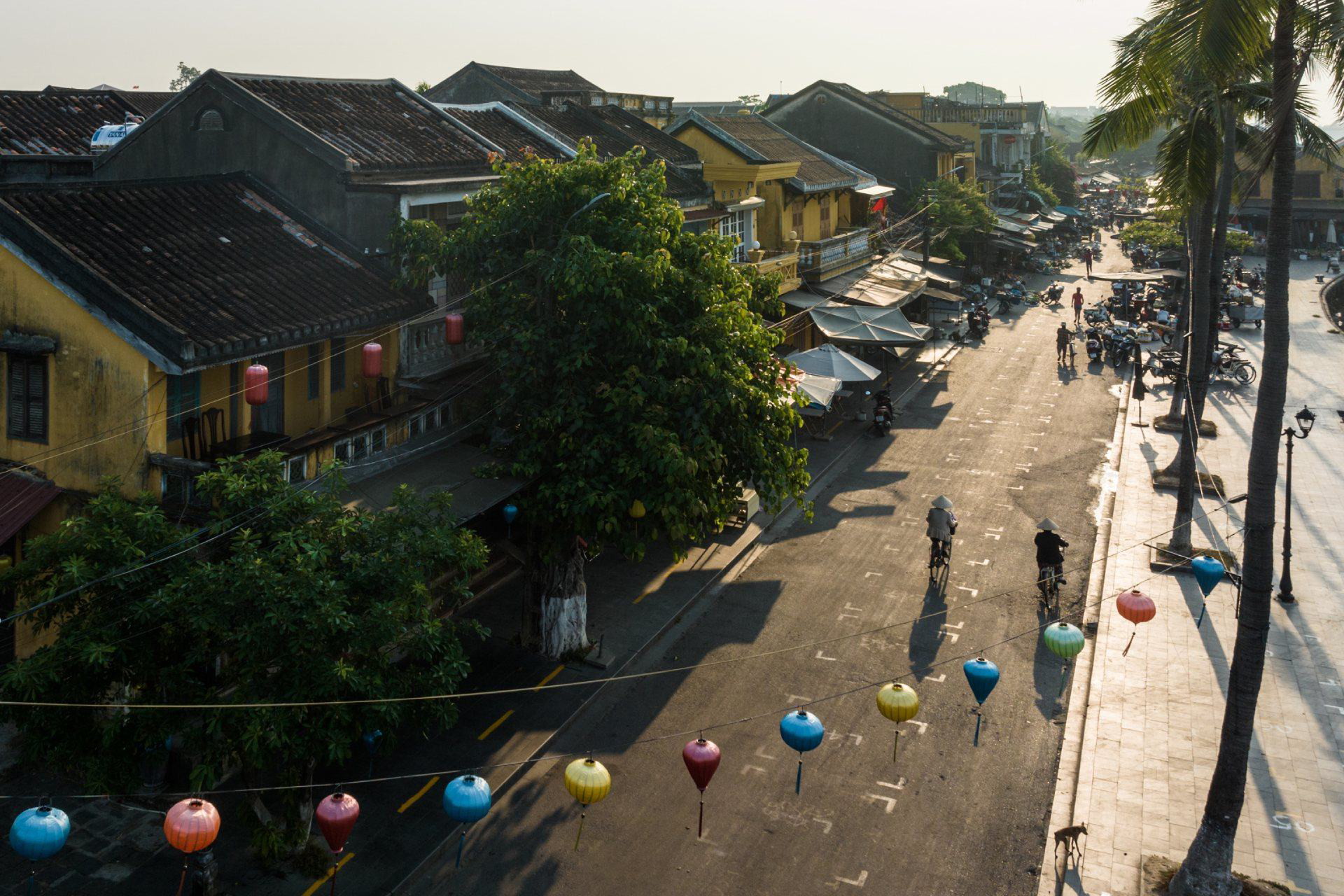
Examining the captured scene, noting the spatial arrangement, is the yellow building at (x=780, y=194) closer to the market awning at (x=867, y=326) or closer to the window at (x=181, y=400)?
the market awning at (x=867, y=326)

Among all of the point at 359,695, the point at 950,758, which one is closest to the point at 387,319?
the point at 359,695

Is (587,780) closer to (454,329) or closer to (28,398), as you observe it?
(454,329)

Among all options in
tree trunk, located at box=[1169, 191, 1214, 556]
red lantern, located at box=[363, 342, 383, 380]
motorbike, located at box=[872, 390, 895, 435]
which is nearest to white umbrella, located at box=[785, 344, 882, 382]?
motorbike, located at box=[872, 390, 895, 435]

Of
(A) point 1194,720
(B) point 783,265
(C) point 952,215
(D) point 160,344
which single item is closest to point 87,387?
(D) point 160,344

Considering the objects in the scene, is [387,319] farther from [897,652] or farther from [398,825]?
[897,652]

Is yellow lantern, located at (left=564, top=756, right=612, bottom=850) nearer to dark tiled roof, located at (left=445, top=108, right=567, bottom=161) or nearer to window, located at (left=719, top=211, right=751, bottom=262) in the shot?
dark tiled roof, located at (left=445, top=108, right=567, bottom=161)
